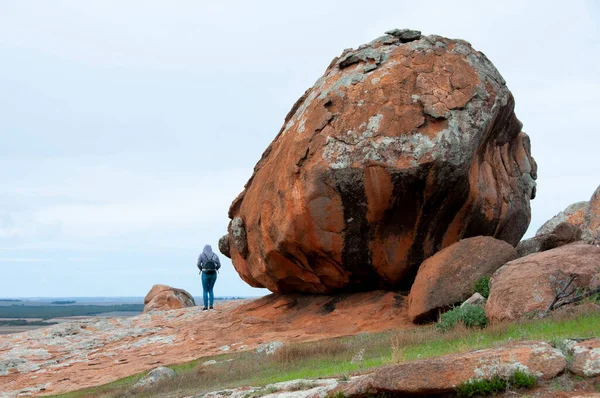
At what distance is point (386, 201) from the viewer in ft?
45.7

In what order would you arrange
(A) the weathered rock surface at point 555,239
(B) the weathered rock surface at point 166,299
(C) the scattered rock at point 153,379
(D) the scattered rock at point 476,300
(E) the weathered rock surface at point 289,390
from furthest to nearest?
1. (B) the weathered rock surface at point 166,299
2. (A) the weathered rock surface at point 555,239
3. (D) the scattered rock at point 476,300
4. (C) the scattered rock at point 153,379
5. (E) the weathered rock surface at point 289,390

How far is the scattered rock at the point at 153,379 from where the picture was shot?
11362 mm

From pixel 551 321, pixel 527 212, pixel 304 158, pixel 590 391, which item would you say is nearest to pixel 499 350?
pixel 590 391

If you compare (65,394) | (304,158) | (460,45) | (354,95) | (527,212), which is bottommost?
(65,394)

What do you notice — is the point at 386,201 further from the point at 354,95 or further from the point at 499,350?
the point at 499,350

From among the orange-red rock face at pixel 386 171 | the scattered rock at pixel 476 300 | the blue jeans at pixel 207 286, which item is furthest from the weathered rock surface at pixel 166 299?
the scattered rock at pixel 476 300

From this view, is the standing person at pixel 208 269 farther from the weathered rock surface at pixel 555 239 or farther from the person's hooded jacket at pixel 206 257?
the weathered rock surface at pixel 555 239

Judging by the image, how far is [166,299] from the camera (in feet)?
84.2

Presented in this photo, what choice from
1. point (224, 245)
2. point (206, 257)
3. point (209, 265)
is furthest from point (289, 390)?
point (209, 265)

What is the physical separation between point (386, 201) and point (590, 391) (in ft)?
27.9

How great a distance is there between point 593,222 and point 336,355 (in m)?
5.17

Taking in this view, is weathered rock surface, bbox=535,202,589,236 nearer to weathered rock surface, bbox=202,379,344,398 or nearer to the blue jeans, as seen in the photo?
the blue jeans

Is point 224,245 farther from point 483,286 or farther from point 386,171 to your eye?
point 483,286

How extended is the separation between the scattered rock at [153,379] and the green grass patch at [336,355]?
20 centimetres
